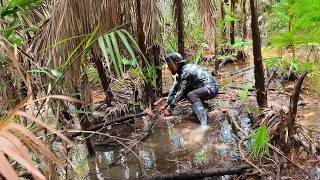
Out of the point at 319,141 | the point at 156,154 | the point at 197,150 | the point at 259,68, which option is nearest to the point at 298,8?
the point at 259,68

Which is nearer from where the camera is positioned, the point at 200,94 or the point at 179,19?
the point at 200,94

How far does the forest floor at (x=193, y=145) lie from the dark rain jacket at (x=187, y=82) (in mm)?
302

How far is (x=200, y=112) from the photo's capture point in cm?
622

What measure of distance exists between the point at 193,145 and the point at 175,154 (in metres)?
0.35

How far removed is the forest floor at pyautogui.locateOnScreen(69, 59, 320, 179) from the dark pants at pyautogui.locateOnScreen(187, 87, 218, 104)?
257mm

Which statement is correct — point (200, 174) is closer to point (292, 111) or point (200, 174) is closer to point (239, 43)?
point (292, 111)

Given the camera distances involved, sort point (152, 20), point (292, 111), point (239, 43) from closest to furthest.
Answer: point (292, 111) → point (152, 20) → point (239, 43)

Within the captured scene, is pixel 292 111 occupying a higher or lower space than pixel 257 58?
lower

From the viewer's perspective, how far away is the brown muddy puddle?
181 inches

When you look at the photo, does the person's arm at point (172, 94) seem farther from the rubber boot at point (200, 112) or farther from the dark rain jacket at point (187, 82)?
the rubber boot at point (200, 112)

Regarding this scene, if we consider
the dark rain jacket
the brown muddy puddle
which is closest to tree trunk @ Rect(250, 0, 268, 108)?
the brown muddy puddle

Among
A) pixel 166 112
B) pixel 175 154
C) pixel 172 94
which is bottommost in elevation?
pixel 175 154

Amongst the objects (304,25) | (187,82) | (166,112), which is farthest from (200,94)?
(304,25)

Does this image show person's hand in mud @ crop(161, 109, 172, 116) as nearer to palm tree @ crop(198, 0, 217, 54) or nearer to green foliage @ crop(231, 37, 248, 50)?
palm tree @ crop(198, 0, 217, 54)
